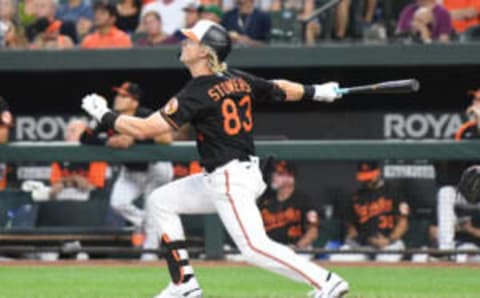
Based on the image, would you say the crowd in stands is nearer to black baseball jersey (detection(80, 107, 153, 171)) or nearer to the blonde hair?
black baseball jersey (detection(80, 107, 153, 171))

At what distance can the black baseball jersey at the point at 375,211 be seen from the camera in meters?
10.7

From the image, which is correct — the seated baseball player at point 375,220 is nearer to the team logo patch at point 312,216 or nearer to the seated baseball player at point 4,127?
the team logo patch at point 312,216

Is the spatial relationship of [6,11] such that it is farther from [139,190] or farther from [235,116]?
[235,116]

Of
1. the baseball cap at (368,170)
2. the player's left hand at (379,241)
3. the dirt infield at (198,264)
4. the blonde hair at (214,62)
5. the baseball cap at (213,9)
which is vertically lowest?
the dirt infield at (198,264)

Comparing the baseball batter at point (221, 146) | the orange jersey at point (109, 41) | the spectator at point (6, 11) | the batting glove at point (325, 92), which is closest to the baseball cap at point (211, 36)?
the baseball batter at point (221, 146)

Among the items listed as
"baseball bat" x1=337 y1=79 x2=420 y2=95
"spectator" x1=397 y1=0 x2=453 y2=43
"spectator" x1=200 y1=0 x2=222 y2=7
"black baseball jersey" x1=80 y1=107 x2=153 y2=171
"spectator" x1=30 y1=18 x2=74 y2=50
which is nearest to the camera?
"baseball bat" x1=337 y1=79 x2=420 y2=95

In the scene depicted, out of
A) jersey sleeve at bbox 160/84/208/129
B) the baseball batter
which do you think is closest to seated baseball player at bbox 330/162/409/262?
the baseball batter

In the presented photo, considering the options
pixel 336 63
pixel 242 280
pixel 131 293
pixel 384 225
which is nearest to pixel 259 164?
pixel 131 293

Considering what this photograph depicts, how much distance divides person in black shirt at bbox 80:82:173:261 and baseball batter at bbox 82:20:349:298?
3621mm

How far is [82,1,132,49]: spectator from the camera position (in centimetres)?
1270

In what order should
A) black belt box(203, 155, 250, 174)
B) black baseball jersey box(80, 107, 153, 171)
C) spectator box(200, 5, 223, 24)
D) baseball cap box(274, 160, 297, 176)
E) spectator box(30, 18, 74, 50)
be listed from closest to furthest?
black belt box(203, 155, 250, 174) → black baseball jersey box(80, 107, 153, 171) → baseball cap box(274, 160, 297, 176) → spectator box(200, 5, 223, 24) → spectator box(30, 18, 74, 50)

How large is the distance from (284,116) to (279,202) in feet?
7.85

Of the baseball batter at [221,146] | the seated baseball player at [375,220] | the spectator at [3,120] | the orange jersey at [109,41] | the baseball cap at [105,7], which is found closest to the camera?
the baseball batter at [221,146]

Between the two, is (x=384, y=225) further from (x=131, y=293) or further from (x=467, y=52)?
(x=131, y=293)
